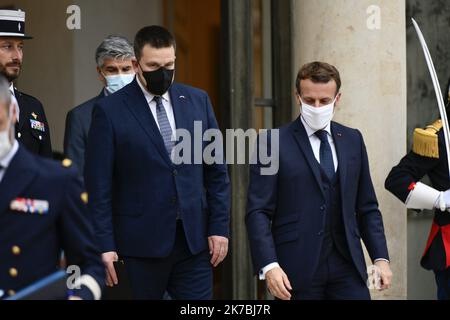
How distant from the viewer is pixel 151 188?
5320 millimetres

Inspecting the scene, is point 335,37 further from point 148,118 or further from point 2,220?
point 2,220

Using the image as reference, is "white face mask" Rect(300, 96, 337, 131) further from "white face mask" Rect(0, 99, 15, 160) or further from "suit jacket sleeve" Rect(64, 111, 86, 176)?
"white face mask" Rect(0, 99, 15, 160)

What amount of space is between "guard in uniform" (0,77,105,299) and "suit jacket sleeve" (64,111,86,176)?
2.32 metres

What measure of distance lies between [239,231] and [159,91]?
2.23 m

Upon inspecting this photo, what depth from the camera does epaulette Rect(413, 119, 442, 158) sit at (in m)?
6.21

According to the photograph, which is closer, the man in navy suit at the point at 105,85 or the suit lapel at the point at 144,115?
the suit lapel at the point at 144,115

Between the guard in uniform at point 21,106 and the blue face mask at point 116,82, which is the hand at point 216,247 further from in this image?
the blue face mask at point 116,82

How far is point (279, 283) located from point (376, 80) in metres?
2.21

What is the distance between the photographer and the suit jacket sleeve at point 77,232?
3662mm

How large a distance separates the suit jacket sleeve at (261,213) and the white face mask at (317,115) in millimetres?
207

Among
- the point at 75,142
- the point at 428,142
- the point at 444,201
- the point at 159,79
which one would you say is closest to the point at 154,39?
the point at 159,79

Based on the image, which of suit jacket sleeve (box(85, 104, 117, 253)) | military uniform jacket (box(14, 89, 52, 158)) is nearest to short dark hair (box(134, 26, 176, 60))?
suit jacket sleeve (box(85, 104, 117, 253))

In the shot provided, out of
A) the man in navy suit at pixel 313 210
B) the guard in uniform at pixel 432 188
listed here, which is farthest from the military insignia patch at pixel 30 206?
the guard in uniform at pixel 432 188
